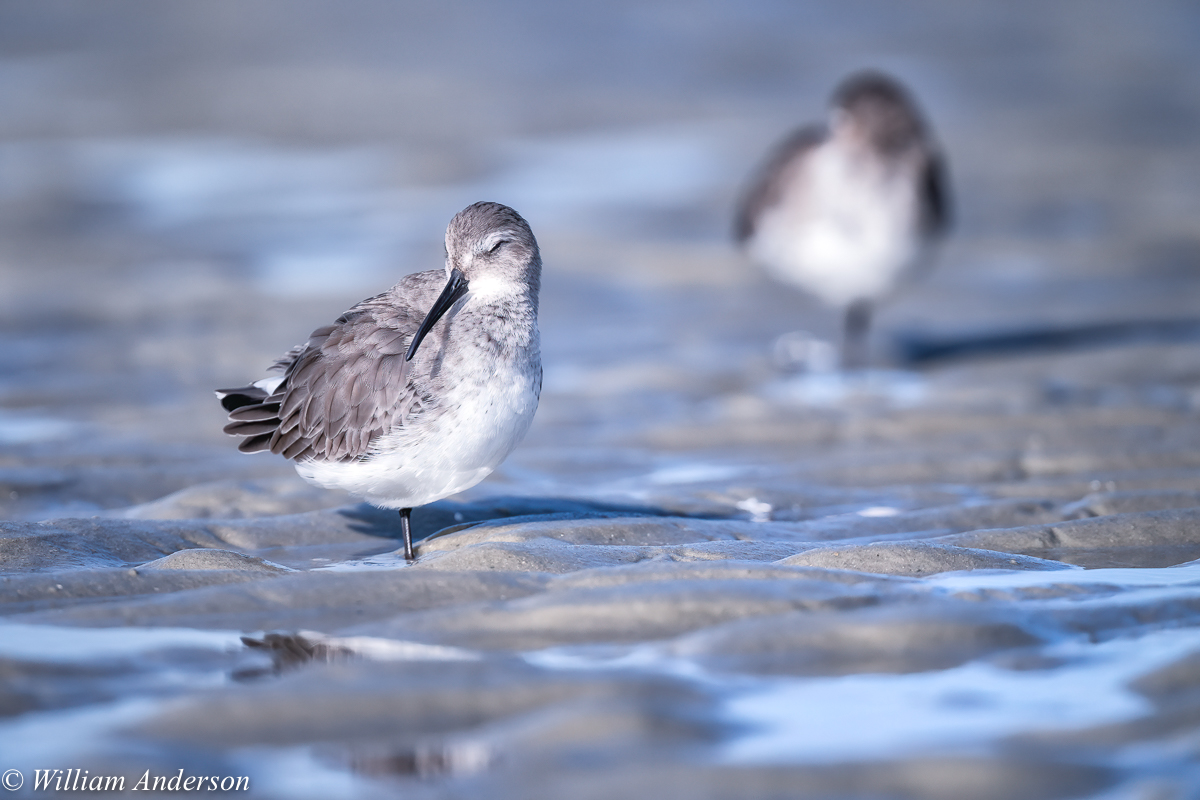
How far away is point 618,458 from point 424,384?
2178mm

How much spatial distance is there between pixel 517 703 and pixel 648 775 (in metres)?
0.53

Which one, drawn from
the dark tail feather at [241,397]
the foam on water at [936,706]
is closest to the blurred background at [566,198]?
the dark tail feather at [241,397]

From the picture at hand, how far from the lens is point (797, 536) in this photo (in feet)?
17.6

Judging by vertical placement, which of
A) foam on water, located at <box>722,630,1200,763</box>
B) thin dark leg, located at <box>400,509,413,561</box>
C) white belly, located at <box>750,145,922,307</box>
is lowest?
foam on water, located at <box>722,630,1200,763</box>

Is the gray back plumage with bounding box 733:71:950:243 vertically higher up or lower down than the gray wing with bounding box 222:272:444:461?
higher up

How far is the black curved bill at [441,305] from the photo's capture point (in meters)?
4.85

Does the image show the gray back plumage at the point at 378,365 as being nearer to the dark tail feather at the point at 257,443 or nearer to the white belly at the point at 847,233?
the dark tail feather at the point at 257,443

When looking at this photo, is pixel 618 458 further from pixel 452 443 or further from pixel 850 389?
pixel 452 443

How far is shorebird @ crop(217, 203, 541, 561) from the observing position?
15.8ft

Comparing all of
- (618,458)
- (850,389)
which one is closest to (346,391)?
(618,458)

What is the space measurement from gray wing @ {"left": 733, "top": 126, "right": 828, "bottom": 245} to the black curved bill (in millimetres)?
5214

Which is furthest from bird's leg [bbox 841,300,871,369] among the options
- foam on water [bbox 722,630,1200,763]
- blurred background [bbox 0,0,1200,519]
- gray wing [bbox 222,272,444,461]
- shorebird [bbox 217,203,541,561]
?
foam on water [bbox 722,630,1200,763]

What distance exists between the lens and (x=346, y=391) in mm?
5086

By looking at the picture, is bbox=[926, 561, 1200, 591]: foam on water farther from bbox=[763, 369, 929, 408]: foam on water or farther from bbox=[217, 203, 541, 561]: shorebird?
bbox=[763, 369, 929, 408]: foam on water
